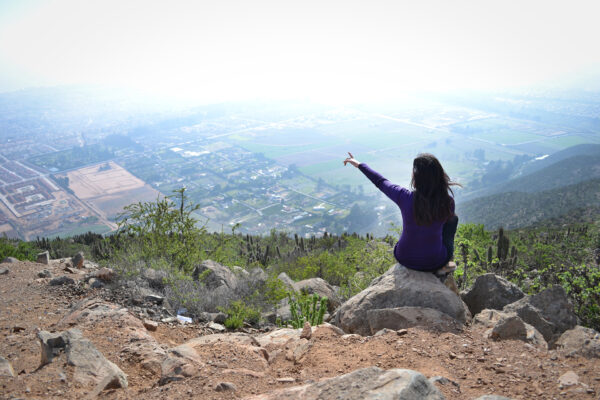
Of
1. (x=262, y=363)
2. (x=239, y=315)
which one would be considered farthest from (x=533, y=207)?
(x=262, y=363)

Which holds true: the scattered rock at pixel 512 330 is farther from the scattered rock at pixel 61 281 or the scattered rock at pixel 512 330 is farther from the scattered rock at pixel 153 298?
the scattered rock at pixel 61 281

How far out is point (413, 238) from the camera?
4.18 m

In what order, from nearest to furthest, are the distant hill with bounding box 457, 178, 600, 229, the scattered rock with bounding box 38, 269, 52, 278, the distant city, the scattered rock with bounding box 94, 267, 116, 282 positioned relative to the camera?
the scattered rock with bounding box 94, 267, 116, 282, the scattered rock with bounding box 38, 269, 52, 278, the distant hill with bounding box 457, 178, 600, 229, the distant city

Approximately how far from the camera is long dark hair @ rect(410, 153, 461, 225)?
382cm

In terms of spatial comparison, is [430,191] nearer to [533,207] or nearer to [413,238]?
[413,238]

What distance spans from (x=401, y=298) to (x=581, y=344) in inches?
65.9

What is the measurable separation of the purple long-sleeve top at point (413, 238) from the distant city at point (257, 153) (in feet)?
55.3

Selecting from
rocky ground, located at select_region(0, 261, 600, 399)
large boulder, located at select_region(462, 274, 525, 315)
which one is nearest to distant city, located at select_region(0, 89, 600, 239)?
large boulder, located at select_region(462, 274, 525, 315)

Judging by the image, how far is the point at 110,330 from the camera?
13.1ft

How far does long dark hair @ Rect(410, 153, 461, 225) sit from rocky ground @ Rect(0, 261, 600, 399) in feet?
3.85

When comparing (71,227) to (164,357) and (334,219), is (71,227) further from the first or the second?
(164,357)

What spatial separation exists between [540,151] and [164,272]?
3507 inches

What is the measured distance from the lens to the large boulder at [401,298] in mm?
4156

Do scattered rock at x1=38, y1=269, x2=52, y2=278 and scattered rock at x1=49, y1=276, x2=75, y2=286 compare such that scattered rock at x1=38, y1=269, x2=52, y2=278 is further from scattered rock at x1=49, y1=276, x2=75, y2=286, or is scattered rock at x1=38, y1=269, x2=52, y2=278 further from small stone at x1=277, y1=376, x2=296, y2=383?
small stone at x1=277, y1=376, x2=296, y2=383
